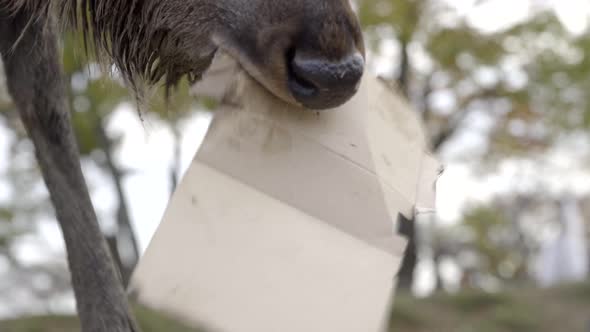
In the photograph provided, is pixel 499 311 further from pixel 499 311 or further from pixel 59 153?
pixel 59 153

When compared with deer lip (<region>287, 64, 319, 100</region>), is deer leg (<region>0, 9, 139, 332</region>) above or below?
below

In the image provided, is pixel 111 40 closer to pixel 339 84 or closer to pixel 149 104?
pixel 149 104

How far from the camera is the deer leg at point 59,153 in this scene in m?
2.79

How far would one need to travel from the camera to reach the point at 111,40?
301 cm

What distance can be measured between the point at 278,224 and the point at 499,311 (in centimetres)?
796

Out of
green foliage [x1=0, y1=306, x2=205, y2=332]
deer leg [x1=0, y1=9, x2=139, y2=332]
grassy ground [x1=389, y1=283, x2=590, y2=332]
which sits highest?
deer leg [x1=0, y1=9, x2=139, y2=332]

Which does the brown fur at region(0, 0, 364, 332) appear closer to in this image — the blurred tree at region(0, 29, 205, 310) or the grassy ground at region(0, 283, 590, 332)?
the blurred tree at region(0, 29, 205, 310)

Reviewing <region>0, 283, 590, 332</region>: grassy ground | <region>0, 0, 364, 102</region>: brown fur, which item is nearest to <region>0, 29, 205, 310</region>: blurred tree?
<region>0, 0, 364, 102</region>: brown fur

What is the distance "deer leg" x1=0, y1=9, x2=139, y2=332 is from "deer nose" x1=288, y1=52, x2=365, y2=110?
3.39ft

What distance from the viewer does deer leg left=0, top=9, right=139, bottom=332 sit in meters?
2.79

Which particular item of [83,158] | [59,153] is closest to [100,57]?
[59,153]

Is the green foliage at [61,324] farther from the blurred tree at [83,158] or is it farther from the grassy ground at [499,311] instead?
the grassy ground at [499,311]

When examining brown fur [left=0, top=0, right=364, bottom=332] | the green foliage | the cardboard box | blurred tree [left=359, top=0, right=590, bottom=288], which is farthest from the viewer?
blurred tree [left=359, top=0, right=590, bottom=288]

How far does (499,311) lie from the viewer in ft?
31.7
